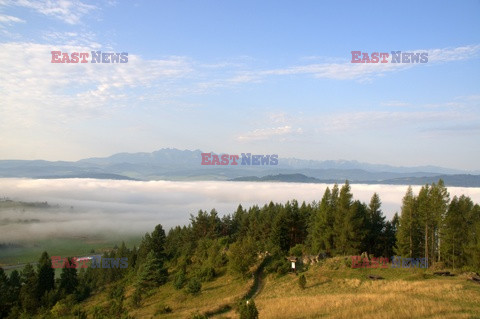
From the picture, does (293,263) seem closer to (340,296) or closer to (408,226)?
(340,296)

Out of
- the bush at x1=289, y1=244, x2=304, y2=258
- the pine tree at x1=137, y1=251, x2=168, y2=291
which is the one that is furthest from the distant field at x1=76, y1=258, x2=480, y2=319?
the bush at x1=289, y1=244, x2=304, y2=258

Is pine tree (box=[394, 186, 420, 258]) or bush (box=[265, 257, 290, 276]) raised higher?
pine tree (box=[394, 186, 420, 258])

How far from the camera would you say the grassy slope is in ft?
73.2

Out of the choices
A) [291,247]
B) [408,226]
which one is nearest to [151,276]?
[291,247]

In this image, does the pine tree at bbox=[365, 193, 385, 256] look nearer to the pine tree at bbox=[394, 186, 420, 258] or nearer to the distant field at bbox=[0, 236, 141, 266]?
the pine tree at bbox=[394, 186, 420, 258]

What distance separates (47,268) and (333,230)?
6071 cm

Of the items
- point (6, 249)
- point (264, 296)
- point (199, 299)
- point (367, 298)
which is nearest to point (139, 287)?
point (199, 299)

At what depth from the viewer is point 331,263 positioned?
1651 inches

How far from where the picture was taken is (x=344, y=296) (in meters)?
28.1

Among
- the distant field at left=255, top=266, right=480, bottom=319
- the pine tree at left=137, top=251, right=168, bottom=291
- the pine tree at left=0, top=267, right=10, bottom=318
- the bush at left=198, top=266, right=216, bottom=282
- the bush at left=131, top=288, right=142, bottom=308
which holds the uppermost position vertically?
the distant field at left=255, top=266, right=480, bottom=319

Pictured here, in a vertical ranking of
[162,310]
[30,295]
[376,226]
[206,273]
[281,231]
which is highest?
[376,226]

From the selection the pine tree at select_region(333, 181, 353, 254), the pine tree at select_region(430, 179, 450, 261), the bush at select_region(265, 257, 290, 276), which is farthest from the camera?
the pine tree at select_region(333, 181, 353, 254)

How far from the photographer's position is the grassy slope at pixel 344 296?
73.2 feet

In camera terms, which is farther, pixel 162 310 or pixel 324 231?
pixel 324 231
